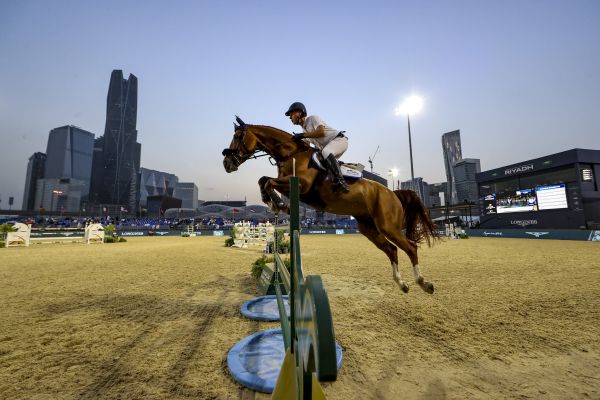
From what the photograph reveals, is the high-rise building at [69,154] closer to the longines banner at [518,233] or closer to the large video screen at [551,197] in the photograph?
the longines banner at [518,233]

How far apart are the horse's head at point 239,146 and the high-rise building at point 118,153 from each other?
178634mm

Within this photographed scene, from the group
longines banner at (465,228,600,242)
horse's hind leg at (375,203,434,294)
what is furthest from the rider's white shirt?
longines banner at (465,228,600,242)

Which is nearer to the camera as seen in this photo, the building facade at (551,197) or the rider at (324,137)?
the rider at (324,137)

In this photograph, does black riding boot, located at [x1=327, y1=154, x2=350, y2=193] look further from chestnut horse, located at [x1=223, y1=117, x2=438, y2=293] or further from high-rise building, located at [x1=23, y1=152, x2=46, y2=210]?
high-rise building, located at [x1=23, y1=152, x2=46, y2=210]

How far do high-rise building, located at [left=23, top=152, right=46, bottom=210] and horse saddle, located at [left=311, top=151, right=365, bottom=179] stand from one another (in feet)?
825

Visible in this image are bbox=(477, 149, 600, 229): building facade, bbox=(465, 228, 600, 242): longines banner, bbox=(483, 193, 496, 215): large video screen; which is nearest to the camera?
bbox=(465, 228, 600, 242): longines banner

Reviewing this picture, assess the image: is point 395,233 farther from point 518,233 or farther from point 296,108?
point 518,233

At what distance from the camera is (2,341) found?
121 inches

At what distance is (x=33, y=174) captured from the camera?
18425 cm

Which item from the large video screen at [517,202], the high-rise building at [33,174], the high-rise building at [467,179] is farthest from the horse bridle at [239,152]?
the high-rise building at [33,174]

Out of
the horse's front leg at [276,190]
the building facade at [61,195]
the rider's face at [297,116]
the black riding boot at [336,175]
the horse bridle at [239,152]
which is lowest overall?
the horse's front leg at [276,190]

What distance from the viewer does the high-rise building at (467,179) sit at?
146500mm

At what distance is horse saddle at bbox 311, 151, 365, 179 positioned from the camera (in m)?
3.50

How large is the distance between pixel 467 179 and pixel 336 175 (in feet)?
574
